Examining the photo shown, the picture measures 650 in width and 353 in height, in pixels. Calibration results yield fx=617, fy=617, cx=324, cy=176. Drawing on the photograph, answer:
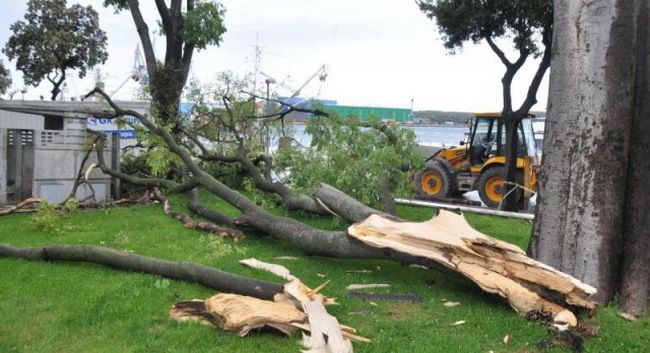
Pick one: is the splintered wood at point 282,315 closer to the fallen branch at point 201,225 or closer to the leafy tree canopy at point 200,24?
the fallen branch at point 201,225

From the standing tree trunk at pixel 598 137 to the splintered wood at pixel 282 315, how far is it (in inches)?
81.8

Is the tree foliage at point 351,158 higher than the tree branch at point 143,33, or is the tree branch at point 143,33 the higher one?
the tree branch at point 143,33

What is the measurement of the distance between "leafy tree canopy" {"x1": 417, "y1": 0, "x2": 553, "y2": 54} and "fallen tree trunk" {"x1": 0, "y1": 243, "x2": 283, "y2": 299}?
9.86 m

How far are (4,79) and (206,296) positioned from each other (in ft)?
122

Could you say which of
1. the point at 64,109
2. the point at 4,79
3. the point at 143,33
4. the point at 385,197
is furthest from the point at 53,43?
the point at 385,197

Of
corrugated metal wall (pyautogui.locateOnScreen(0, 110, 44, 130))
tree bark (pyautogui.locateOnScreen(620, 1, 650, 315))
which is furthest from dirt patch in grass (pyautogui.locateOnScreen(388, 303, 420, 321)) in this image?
corrugated metal wall (pyautogui.locateOnScreen(0, 110, 44, 130))

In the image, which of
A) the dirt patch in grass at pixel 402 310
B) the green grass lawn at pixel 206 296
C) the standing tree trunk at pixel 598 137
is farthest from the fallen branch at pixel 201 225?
the standing tree trunk at pixel 598 137

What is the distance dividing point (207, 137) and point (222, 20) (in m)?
3.64

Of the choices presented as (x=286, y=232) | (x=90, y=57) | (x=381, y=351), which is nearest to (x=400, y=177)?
(x=286, y=232)

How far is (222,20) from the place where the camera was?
1471 cm

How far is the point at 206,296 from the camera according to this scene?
5125 millimetres

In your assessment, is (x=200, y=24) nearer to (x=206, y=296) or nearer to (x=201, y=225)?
(x=201, y=225)

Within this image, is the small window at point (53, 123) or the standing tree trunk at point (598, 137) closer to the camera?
the standing tree trunk at point (598, 137)

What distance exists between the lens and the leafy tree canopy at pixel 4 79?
116 feet
